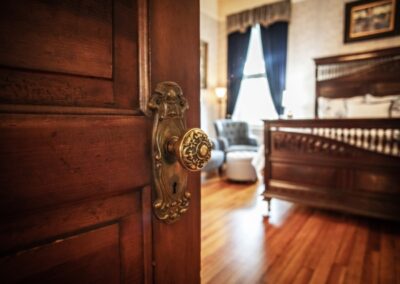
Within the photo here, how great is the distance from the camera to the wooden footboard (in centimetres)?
187

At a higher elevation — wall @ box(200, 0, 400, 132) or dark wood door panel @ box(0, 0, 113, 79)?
→ wall @ box(200, 0, 400, 132)

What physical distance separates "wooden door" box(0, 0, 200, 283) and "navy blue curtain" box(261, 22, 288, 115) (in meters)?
4.41

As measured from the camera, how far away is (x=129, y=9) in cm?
31

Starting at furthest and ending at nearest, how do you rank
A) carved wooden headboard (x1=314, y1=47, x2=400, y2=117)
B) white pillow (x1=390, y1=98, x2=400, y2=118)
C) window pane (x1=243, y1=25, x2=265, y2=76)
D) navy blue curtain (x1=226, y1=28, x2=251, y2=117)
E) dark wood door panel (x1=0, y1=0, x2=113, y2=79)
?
navy blue curtain (x1=226, y1=28, x2=251, y2=117), window pane (x1=243, y1=25, x2=265, y2=76), carved wooden headboard (x1=314, y1=47, x2=400, y2=117), white pillow (x1=390, y1=98, x2=400, y2=118), dark wood door panel (x1=0, y1=0, x2=113, y2=79)

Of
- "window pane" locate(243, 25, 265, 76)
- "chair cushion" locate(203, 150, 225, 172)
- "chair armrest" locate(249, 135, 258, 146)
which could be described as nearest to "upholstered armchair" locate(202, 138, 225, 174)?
"chair cushion" locate(203, 150, 225, 172)

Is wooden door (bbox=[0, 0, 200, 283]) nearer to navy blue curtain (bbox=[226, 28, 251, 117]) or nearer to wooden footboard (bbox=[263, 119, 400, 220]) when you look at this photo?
wooden footboard (bbox=[263, 119, 400, 220])

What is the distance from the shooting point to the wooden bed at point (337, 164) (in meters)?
1.87

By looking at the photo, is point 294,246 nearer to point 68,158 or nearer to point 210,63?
point 68,158

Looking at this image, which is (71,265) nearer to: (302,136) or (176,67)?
(176,67)

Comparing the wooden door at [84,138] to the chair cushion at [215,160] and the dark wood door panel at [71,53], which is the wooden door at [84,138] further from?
the chair cushion at [215,160]

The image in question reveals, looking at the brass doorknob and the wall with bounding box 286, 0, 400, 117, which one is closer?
the brass doorknob

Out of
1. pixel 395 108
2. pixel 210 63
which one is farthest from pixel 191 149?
pixel 210 63

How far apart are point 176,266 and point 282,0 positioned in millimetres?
4992

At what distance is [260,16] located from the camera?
175 inches
